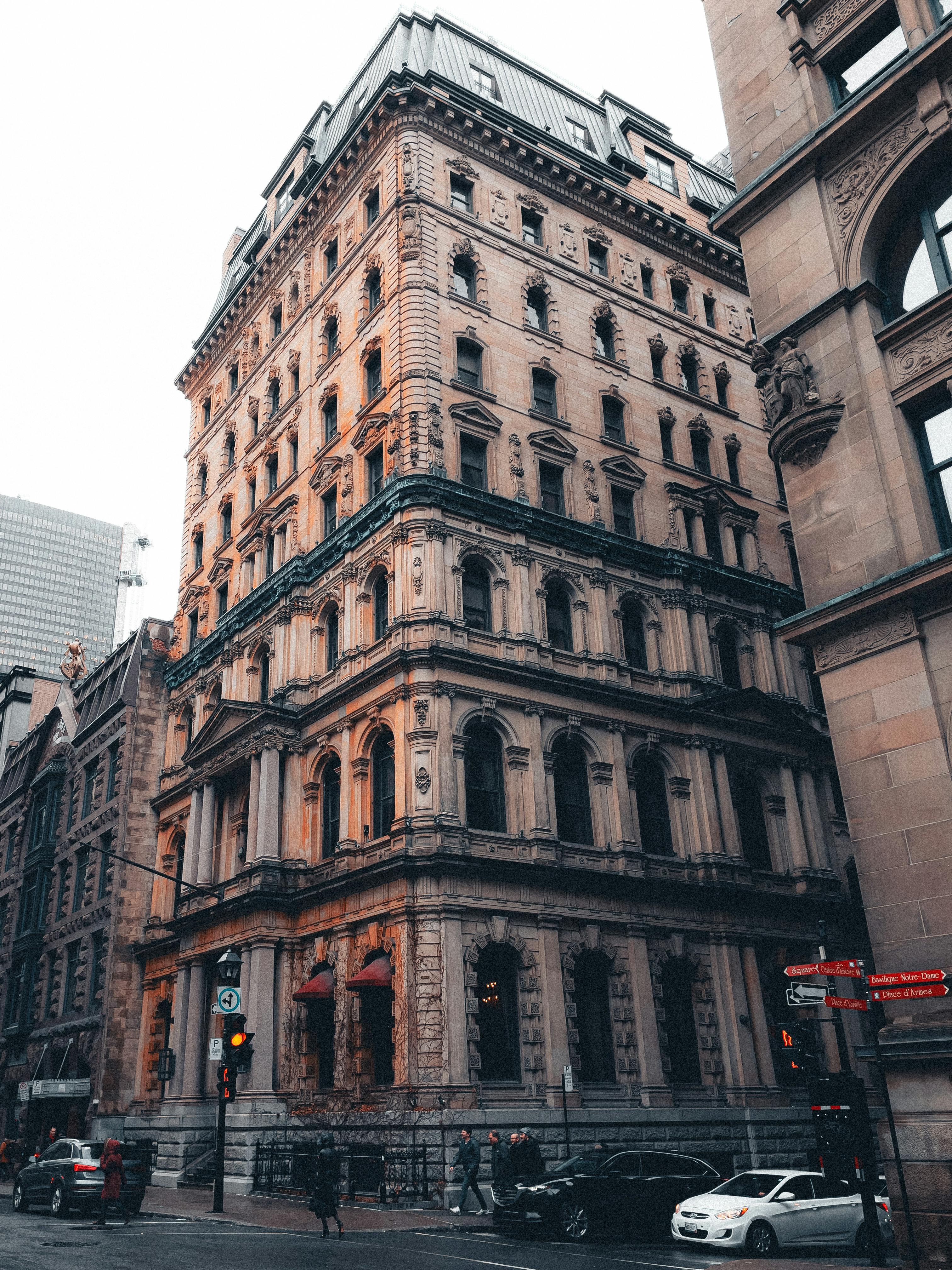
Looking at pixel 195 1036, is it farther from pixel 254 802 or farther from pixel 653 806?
pixel 653 806

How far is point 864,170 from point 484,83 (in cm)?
3147

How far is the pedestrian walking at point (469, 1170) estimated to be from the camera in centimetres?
2577

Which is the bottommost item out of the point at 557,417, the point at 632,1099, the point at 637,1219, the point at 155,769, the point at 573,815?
the point at 637,1219

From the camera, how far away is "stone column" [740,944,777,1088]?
35125mm

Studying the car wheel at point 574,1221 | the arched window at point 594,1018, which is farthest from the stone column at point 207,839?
the car wheel at point 574,1221

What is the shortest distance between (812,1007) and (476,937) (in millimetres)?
13145

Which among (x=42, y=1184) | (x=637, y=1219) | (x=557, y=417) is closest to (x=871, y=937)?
(x=637, y=1219)

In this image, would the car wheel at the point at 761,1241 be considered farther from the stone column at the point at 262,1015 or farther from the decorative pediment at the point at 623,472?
the decorative pediment at the point at 623,472

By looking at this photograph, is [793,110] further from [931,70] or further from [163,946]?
[163,946]

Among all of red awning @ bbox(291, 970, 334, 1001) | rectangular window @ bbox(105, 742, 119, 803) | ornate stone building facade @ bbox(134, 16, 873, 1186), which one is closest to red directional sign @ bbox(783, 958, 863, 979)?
ornate stone building facade @ bbox(134, 16, 873, 1186)

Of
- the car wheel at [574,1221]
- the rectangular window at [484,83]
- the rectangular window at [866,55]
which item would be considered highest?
the rectangular window at [484,83]

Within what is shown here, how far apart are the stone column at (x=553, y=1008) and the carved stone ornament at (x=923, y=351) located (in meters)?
18.7

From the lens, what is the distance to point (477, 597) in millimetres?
36062

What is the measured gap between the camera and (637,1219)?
75.7ft
